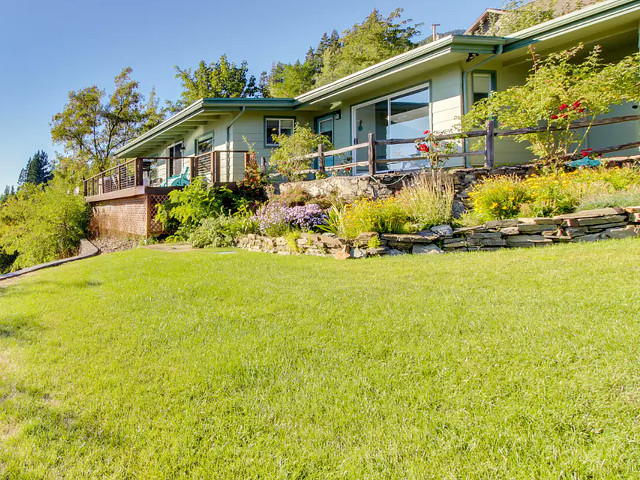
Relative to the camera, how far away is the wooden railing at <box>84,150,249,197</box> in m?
12.3

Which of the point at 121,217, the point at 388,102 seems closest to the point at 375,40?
the point at 388,102

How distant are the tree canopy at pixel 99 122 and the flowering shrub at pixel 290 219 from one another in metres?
23.5

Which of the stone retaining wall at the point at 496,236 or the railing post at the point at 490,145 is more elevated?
the railing post at the point at 490,145

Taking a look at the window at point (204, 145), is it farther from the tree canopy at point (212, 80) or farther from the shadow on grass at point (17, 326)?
the tree canopy at point (212, 80)

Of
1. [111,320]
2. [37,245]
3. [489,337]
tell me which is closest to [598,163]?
[489,337]

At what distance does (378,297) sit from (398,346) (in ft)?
3.88

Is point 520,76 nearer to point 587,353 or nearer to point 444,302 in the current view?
point 444,302

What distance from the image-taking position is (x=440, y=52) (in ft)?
31.1

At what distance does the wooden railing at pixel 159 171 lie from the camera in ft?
40.3

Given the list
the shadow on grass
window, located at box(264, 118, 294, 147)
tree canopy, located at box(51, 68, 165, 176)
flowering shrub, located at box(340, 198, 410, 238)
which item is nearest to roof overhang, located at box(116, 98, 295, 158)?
window, located at box(264, 118, 294, 147)

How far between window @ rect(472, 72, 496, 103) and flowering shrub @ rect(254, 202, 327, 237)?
5.66 meters

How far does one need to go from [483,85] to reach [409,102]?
1.96m

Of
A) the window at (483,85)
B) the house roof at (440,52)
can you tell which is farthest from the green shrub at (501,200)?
the window at (483,85)

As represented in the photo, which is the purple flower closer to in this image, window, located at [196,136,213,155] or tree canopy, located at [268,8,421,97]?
window, located at [196,136,213,155]
